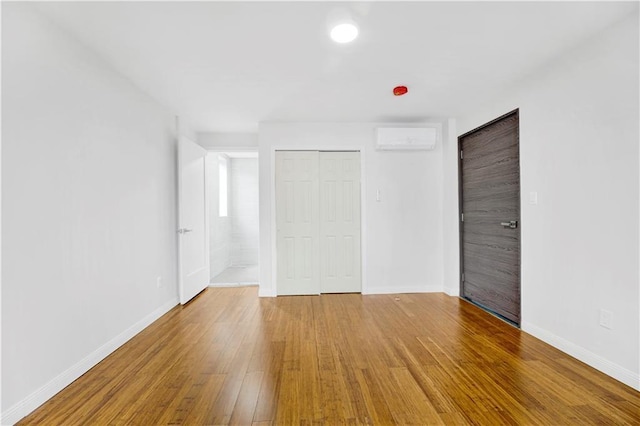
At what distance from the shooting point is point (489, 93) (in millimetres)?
3033

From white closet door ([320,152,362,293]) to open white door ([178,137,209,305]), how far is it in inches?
64.8

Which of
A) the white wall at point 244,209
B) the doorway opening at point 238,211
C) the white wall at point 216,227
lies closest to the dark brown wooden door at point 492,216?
the doorway opening at point 238,211

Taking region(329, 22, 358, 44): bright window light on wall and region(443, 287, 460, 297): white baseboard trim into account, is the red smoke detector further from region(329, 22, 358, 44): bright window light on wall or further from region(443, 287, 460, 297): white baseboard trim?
region(443, 287, 460, 297): white baseboard trim

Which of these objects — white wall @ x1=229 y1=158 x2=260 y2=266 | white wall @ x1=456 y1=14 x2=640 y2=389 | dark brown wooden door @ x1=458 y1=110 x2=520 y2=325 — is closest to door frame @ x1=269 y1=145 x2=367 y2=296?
dark brown wooden door @ x1=458 y1=110 x2=520 y2=325

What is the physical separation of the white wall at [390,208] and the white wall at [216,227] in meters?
1.63

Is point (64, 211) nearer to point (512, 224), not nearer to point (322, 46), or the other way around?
point (322, 46)

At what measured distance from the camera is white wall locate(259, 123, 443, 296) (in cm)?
395

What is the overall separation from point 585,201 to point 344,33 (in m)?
2.05

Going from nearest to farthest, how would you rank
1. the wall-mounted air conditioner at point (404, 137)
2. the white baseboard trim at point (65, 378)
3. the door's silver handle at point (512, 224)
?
the white baseboard trim at point (65, 378)
the door's silver handle at point (512, 224)
the wall-mounted air conditioner at point (404, 137)

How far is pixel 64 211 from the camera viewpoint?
1.94 m

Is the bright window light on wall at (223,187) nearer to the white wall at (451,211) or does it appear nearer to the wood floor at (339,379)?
the wood floor at (339,379)

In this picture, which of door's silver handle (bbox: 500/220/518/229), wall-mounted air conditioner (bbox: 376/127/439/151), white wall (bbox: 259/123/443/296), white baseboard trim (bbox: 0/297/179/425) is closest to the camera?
white baseboard trim (bbox: 0/297/179/425)

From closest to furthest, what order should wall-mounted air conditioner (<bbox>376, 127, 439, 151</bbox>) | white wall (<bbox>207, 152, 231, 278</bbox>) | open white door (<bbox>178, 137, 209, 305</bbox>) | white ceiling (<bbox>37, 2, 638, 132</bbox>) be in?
1. white ceiling (<bbox>37, 2, 638, 132</bbox>)
2. open white door (<bbox>178, 137, 209, 305</bbox>)
3. wall-mounted air conditioner (<bbox>376, 127, 439, 151</bbox>)
4. white wall (<bbox>207, 152, 231, 278</bbox>)

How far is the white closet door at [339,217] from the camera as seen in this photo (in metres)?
4.02
